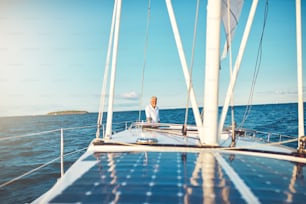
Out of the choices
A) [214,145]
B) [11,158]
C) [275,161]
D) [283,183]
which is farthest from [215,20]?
[11,158]

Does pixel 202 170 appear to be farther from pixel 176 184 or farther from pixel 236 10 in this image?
pixel 236 10

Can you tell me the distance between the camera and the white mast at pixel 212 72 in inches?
206

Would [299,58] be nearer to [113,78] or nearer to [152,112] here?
[113,78]

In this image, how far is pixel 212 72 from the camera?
5.24m

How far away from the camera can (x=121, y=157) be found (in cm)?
473

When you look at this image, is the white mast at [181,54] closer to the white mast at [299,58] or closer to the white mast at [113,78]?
the white mast at [113,78]

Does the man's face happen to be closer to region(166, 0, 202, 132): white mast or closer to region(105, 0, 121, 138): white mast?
region(105, 0, 121, 138): white mast

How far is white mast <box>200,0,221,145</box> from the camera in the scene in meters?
5.23

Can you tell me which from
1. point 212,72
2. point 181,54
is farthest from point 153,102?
point 212,72

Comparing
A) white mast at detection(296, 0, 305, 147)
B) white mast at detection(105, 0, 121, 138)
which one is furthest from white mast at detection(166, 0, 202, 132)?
white mast at detection(296, 0, 305, 147)

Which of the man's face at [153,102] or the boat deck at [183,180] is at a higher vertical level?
the man's face at [153,102]

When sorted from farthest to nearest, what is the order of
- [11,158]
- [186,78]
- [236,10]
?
[11,158]
[236,10]
[186,78]

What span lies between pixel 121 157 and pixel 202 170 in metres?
1.78

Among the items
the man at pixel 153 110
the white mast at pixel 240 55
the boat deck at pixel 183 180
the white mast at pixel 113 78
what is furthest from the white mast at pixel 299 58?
the man at pixel 153 110
